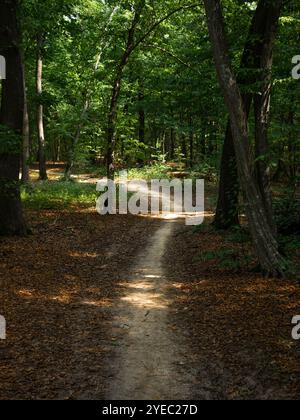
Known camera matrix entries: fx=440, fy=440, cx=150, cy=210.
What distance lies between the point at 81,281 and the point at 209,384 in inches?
215

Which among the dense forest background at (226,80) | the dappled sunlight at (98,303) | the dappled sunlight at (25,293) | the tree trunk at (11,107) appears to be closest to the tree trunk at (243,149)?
the dense forest background at (226,80)

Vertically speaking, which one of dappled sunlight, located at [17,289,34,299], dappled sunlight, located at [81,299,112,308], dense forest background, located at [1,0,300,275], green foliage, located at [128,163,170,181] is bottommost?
dappled sunlight, located at [81,299,112,308]

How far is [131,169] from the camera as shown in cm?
3566

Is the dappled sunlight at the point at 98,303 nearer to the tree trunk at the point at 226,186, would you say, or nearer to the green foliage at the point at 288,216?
the green foliage at the point at 288,216

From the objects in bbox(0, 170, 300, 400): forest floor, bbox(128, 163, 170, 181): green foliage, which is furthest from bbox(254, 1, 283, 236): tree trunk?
bbox(128, 163, 170, 181): green foliage

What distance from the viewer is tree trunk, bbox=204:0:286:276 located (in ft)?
30.2

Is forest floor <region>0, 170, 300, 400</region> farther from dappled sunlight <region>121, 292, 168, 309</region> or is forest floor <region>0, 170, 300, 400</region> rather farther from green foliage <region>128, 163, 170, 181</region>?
green foliage <region>128, 163, 170, 181</region>

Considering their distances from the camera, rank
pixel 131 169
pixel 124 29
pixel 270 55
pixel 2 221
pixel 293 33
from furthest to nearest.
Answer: pixel 131 169 → pixel 124 29 → pixel 293 33 → pixel 2 221 → pixel 270 55

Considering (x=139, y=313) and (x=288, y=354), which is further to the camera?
(x=139, y=313)

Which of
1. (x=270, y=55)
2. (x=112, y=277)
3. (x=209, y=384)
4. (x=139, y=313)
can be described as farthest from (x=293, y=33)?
(x=209, y=384)

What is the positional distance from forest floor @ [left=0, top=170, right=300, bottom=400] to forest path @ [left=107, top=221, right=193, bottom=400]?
0.02 meters

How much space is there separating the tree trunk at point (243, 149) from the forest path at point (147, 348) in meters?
2.35

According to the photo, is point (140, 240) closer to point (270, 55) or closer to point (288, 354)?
point (270, 55)

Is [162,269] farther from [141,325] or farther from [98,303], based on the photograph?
[141,325]
